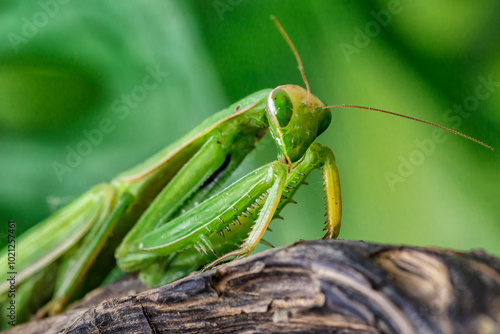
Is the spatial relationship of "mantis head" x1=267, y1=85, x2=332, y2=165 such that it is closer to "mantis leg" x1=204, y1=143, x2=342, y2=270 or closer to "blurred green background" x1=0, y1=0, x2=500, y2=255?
"mantis leg" x1=204, y1=143, x2=342, y2=270

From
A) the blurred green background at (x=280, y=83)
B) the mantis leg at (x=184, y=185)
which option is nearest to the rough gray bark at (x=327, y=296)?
the mantis leg at (x=184, y=185)

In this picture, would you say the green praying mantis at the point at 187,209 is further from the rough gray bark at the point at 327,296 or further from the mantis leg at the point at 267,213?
the rough gray bark at the point at 327,296

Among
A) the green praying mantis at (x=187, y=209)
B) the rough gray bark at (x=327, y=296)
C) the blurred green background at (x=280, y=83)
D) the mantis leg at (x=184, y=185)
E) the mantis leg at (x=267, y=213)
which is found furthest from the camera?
the blurred green background at (x=280, y=83)

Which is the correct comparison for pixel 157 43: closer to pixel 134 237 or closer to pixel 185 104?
pixel 185 104

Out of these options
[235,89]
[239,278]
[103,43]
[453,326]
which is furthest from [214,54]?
[453,326]

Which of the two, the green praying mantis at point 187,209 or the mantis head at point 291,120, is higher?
the mantis head at point 291,120

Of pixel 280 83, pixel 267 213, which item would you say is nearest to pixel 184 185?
pixel 267 213
